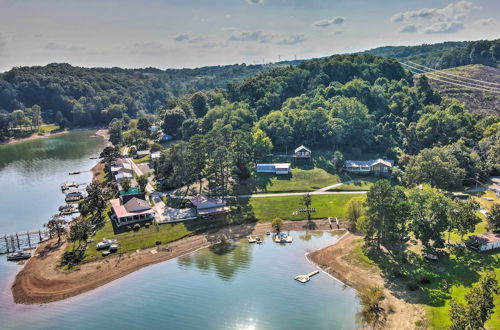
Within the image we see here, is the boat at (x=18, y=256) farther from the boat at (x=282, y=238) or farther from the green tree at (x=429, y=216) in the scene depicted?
the green tree at (x=429, y=216)

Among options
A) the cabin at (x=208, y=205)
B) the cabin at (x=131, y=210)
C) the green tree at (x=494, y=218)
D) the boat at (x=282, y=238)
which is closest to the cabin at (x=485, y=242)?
the green tree at (x=494, y=218)

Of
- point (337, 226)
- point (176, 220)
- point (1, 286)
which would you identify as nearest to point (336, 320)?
point (337, 226)

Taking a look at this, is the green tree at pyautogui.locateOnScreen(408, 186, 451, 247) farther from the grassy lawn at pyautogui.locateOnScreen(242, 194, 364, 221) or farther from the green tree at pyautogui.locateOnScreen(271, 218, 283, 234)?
the green tree at pyautogui.locateOnScreen(271, 218, 283, 234)

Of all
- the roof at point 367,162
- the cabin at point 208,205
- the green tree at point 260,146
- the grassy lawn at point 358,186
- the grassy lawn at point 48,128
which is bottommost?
the grassy lawn at point 358,186

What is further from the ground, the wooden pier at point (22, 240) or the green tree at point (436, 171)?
the green tree at point (436, 171)

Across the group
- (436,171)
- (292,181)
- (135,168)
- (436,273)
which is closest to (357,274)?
(436,273)

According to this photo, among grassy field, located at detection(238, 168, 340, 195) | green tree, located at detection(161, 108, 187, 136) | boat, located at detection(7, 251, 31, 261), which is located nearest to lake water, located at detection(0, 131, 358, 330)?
boat, located at detection(7, 251, 31, 261)

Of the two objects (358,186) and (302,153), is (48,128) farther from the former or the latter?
(358,186)

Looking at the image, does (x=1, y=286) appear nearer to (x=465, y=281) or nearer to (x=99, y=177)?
(x=99, y=177)
